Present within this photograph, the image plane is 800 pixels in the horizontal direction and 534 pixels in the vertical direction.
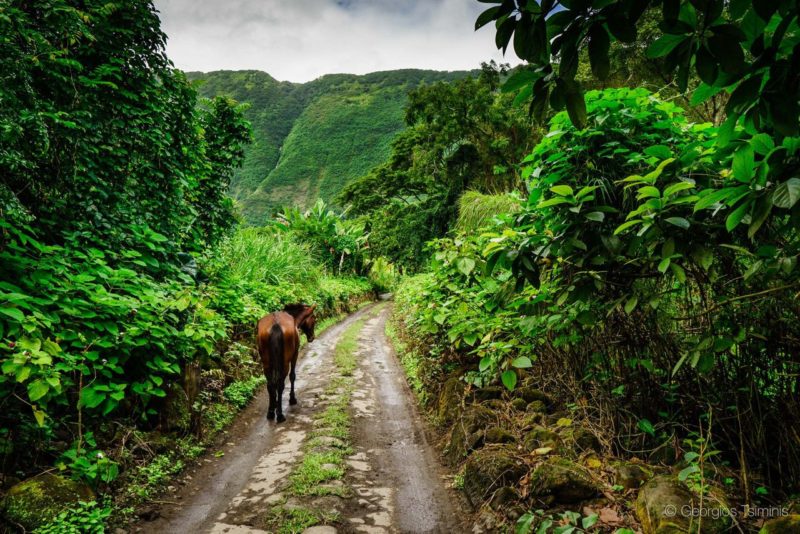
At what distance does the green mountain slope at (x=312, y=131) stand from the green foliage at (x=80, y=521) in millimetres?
53199

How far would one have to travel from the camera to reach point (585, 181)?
281cm

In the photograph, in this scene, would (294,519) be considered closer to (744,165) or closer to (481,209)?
(744,165)

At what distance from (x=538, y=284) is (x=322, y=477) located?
298 centimetres

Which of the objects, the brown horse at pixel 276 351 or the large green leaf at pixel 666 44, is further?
the brown horse at pixel 276 351

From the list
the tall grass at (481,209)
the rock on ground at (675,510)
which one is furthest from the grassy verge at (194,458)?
the tall grass at (481,209)

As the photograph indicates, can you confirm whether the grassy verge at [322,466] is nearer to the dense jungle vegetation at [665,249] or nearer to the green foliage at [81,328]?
the dense jungle vegetation at [665,249]

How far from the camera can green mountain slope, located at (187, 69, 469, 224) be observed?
69062mm

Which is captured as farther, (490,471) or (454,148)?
(454,148)

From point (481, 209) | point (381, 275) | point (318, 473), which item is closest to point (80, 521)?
point (318, 473)

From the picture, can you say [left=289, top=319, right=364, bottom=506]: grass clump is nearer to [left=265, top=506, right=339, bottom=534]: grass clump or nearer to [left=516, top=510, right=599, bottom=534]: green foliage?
[left=265, top=506, right=339, bottom=534]: grass clump

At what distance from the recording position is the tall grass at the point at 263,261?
33.6ft

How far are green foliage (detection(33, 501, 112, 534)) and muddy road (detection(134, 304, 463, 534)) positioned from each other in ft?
1.23

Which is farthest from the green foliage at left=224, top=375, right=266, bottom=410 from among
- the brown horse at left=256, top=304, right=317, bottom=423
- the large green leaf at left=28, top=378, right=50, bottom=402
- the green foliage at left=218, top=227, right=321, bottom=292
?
the large green leaf at left=28, top=378, right=50, bottom=402

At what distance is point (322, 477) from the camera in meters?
3.76
